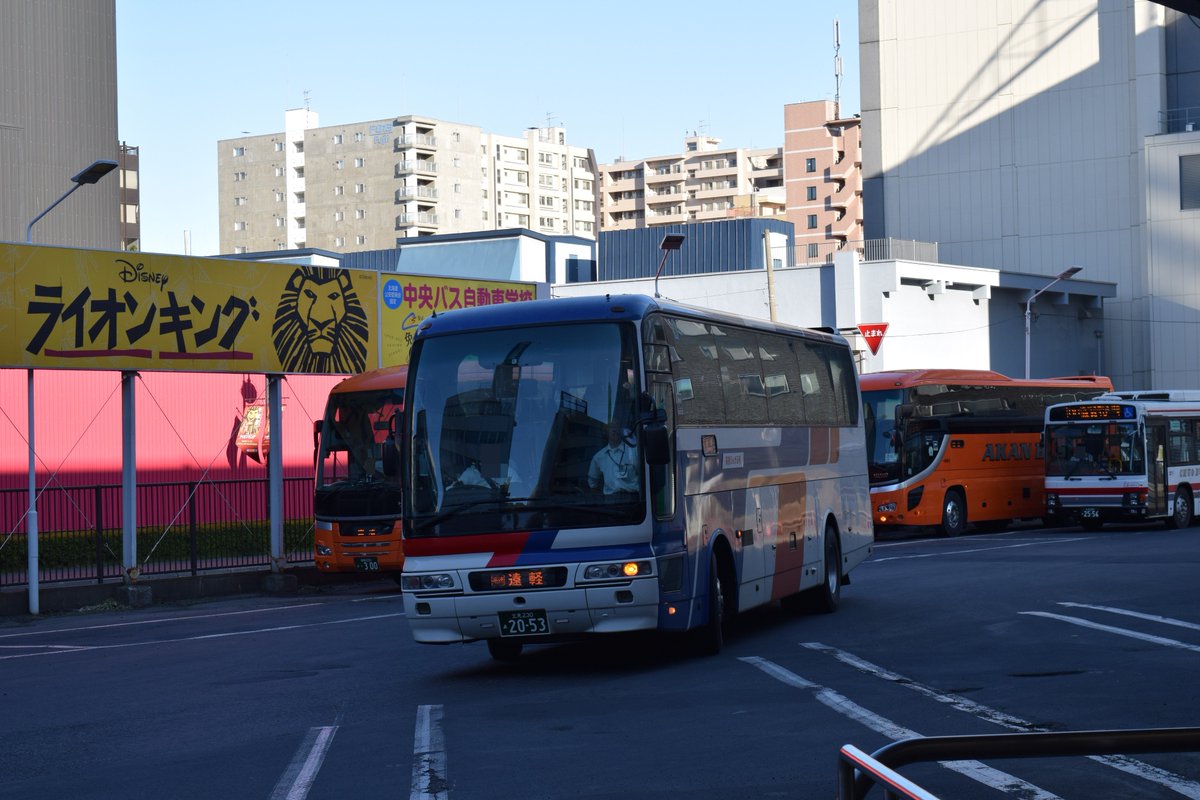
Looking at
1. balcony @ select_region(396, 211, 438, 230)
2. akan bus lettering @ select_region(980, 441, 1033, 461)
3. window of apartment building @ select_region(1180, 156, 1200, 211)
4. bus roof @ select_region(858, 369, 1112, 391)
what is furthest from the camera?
balcony @ select_region(396, 211, 438, 230)

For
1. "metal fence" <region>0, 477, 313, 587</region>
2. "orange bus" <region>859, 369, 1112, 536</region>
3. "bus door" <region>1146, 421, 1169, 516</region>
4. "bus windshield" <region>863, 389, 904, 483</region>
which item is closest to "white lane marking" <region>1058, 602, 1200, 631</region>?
"metal fence" <region>0, 477, 313, 587</region>

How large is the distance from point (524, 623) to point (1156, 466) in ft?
86.4

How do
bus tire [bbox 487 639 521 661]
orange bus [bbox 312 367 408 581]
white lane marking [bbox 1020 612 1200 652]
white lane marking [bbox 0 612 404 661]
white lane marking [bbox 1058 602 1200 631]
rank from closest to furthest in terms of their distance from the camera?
white lane marking [bbox 1020 612 1200 652] → bus tire [bbox 487 639 521 661] → white lane marking [bbox 1058 602 1200 631] → white lane marking [bbox 0 612 404 661] → orange bus [bbox 312 367 408 581]

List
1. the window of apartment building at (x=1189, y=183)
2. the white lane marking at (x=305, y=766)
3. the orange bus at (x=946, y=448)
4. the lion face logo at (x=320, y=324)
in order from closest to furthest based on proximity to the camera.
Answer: the white lane marking at (x=305, y=766) → the lion face logo at (x=320, y=324) → the orange bus at (x=946, y=448) → the window of apartment building at (x=1189, y=183)

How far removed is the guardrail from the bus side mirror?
8.33 metres

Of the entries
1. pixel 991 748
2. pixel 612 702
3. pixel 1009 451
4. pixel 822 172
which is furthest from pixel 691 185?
pixel 991 748

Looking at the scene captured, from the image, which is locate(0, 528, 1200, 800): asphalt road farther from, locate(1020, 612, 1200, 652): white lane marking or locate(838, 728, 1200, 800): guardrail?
locate(838, 728, 1200, 800): guardrail

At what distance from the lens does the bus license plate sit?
1285 centimetres

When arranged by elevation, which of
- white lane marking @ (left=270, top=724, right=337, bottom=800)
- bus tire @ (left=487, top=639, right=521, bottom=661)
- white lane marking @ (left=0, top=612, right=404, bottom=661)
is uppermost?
white lane marking @ (left=270, top=724, right=337, bottom=800)

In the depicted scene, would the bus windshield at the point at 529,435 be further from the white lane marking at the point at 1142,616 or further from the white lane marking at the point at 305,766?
the white lane marking at the point at 1142,616

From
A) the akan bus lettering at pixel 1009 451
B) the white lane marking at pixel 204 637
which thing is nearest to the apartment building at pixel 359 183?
the akan bus lettering at pixel 1009 451

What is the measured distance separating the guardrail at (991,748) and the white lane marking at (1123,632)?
9.84m

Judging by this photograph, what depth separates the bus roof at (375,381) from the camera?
81.4 feet

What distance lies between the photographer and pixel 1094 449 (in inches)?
1400
